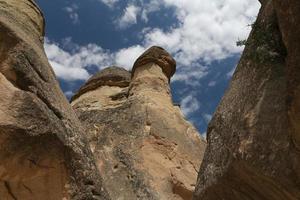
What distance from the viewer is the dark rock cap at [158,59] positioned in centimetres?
1808

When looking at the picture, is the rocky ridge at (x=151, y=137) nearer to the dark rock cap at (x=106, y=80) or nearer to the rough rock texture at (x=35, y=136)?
the rough rock texture at (x=35, y=136)

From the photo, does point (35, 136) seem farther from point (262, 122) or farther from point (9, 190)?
point (262, 122)

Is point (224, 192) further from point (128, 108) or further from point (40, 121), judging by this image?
point (128, 108)

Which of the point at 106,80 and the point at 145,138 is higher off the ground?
the point at 106,80

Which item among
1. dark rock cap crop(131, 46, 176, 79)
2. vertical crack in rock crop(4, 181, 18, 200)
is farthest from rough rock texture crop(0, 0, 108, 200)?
dark rock cap crop(131, 46, 176, 79)

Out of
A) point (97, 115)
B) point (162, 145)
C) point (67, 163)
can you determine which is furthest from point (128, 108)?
point (67, 163)

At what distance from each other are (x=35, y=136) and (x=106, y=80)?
1269 cm

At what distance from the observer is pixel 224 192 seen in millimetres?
5258

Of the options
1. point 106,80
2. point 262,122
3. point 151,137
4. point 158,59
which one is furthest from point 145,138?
point 262,122

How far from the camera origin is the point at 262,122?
4.54 metres

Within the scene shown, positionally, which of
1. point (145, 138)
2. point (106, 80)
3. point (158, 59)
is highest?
point (158, 59)

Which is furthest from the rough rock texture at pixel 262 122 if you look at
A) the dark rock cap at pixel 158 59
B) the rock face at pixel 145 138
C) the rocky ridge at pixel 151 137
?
the dark rock cap at pixel 158 59

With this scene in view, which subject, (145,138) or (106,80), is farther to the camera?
(106,80)

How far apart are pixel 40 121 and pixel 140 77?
10.4 m
